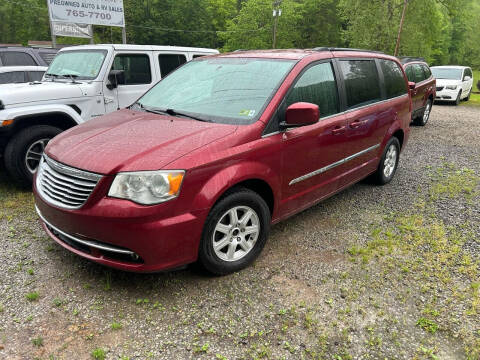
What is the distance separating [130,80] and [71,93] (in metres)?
1.09

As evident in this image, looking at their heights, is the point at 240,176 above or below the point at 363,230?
above

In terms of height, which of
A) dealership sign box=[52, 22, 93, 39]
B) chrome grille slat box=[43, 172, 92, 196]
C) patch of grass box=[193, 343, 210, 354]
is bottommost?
patch of grass box=[193, 343, 210, 354]

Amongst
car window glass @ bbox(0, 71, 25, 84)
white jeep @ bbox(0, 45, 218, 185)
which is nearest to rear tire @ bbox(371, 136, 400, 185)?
white jeep @ bbox(0, 45, 218, 185)

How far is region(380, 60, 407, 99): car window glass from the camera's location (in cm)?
489

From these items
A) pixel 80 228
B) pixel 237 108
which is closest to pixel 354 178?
pixel 237 108

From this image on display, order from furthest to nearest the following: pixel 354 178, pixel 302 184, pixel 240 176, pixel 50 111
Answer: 1. pixel 50 111
2. pixel 354 178
3. pixel 302 184
4. pixel 240 176

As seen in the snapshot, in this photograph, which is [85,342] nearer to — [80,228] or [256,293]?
[80,228]

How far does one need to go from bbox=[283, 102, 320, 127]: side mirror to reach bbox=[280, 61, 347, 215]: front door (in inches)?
5.2

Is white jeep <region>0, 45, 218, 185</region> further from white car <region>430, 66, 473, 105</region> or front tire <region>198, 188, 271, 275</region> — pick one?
white car <region>430, 66, 473, 105</region>

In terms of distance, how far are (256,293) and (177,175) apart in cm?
114

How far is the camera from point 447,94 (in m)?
15.8

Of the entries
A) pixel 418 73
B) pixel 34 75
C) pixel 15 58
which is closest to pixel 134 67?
pixel 34 75

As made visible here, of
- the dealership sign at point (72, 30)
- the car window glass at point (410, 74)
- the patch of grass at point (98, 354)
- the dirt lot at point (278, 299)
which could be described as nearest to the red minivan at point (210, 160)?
the dirt lot at point (278, 299)

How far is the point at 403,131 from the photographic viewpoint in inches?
213
